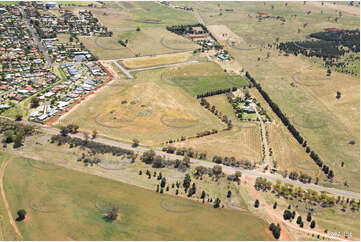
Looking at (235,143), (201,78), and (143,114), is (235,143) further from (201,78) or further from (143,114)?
(201,78)

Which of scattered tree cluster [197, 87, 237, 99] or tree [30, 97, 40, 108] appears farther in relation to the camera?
scattered tree cluster [197, 87, 237, 99]

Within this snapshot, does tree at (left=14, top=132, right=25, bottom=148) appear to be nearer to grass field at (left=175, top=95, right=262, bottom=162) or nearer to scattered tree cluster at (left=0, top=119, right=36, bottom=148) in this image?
scattered tree cluster at (left=0, top=119, right=36, bottom=148)

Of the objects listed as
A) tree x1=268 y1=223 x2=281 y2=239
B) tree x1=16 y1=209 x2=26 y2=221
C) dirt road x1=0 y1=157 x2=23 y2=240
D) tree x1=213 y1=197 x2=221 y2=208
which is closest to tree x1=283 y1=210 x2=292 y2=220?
tree x1=268 y1=223 x2=281 y2=239

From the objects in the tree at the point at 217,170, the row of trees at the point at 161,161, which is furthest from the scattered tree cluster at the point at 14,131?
the tree at the point at 217,170

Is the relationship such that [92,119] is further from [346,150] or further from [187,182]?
[346,150]

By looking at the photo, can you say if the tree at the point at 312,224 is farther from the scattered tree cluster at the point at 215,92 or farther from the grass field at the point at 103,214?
the scattered tree cluster at the point at 215,92

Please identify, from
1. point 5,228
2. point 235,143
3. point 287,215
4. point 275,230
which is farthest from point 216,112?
point 5,228
